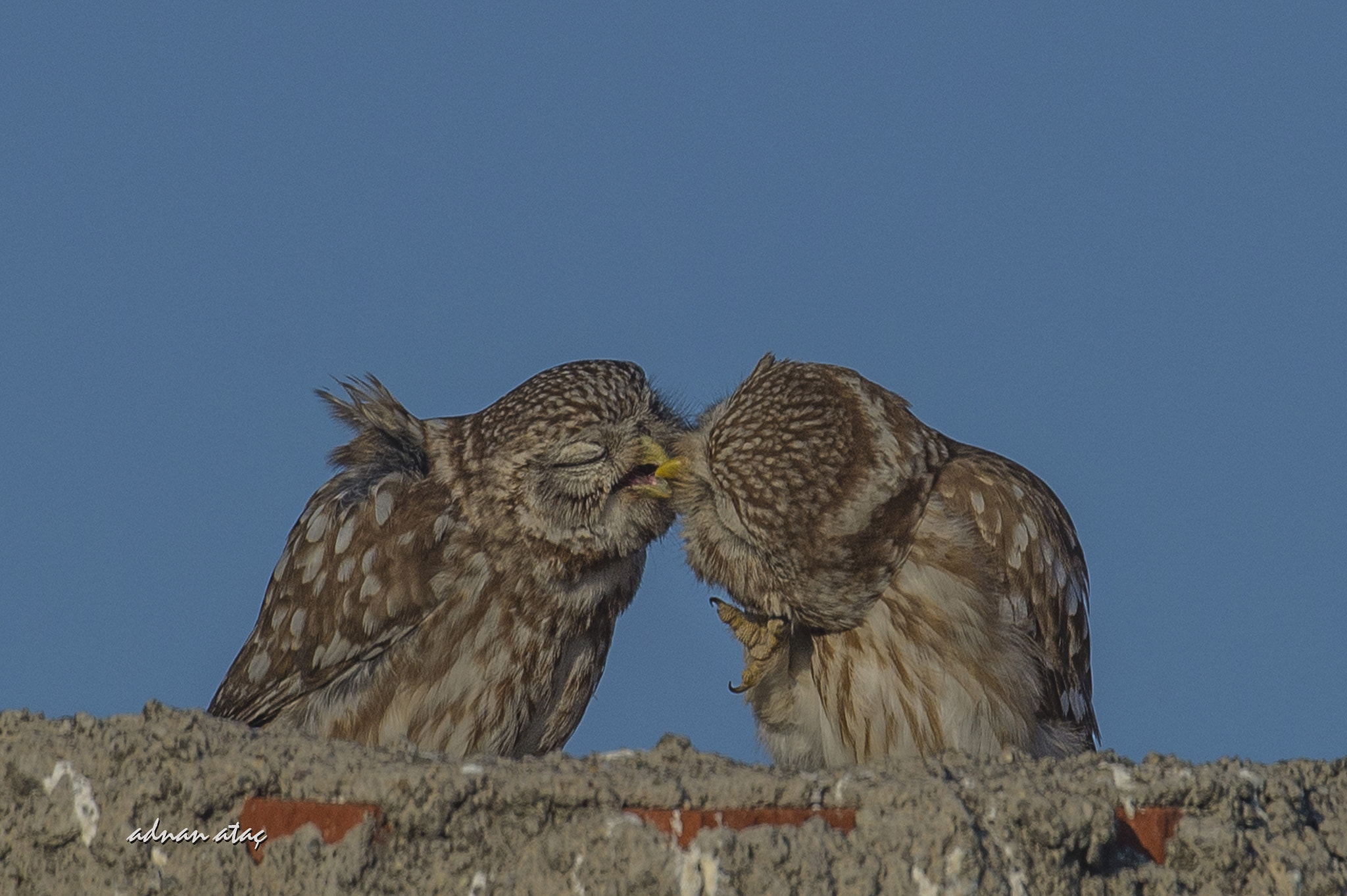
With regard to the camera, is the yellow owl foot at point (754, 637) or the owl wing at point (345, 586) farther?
the owl wing at point (345, 586)

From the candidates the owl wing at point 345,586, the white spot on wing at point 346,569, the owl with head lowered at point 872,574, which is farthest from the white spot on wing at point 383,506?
the owl with head lowered at point 872,574

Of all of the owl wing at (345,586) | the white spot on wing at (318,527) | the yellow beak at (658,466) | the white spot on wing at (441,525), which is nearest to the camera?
the yellow beak at (658,466)

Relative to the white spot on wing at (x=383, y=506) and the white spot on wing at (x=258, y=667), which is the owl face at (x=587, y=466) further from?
the white spot on wing at (x=258, y=667)

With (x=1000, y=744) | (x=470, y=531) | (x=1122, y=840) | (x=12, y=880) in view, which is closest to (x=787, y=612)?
(x=1000, y=744)

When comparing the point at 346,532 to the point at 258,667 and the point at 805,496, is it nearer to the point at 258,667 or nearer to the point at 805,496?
the point at 258,667

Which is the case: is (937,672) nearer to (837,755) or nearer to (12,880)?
(837,755)
